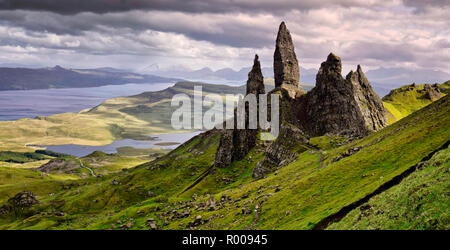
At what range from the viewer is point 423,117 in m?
83.2

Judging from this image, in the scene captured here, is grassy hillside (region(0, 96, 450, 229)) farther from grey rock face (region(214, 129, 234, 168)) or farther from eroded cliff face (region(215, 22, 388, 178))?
eroded cliff face (region(215, 22, 388, 178))

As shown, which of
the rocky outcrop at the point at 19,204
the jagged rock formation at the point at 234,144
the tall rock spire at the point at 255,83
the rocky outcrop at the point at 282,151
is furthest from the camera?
the rocky outcrop at the point at 19,204

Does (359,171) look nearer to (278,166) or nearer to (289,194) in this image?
(289,194)

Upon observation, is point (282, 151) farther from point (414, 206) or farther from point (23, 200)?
point (23, 200)

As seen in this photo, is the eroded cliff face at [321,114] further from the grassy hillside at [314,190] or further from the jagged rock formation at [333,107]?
the grassy hillside at [314,190]

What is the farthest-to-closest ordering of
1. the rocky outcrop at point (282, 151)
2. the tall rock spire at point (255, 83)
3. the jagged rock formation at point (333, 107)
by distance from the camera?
the tall rock spire at point (255, 83) → the jagged rock formation at point (333, 107) → the rocky outcrop at point (282, 151)

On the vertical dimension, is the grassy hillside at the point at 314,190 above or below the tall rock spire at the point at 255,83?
below

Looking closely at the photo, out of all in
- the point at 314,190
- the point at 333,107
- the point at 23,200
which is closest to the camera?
the point at 314,190

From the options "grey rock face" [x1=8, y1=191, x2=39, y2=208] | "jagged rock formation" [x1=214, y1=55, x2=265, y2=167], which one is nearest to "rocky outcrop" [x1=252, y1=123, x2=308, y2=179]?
"jagged rock formation" [x1=214, y1=55, x2=265, y2=167]

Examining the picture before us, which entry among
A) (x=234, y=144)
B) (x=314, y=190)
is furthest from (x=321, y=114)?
(x=314, y=190)

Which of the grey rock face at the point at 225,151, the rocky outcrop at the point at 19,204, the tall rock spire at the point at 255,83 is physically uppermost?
the tall rock spire at the point at 255,83

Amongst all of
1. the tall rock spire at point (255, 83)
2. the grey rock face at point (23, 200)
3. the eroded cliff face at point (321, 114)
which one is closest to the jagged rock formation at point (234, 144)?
the eroded cliff face at point (321, 114)
